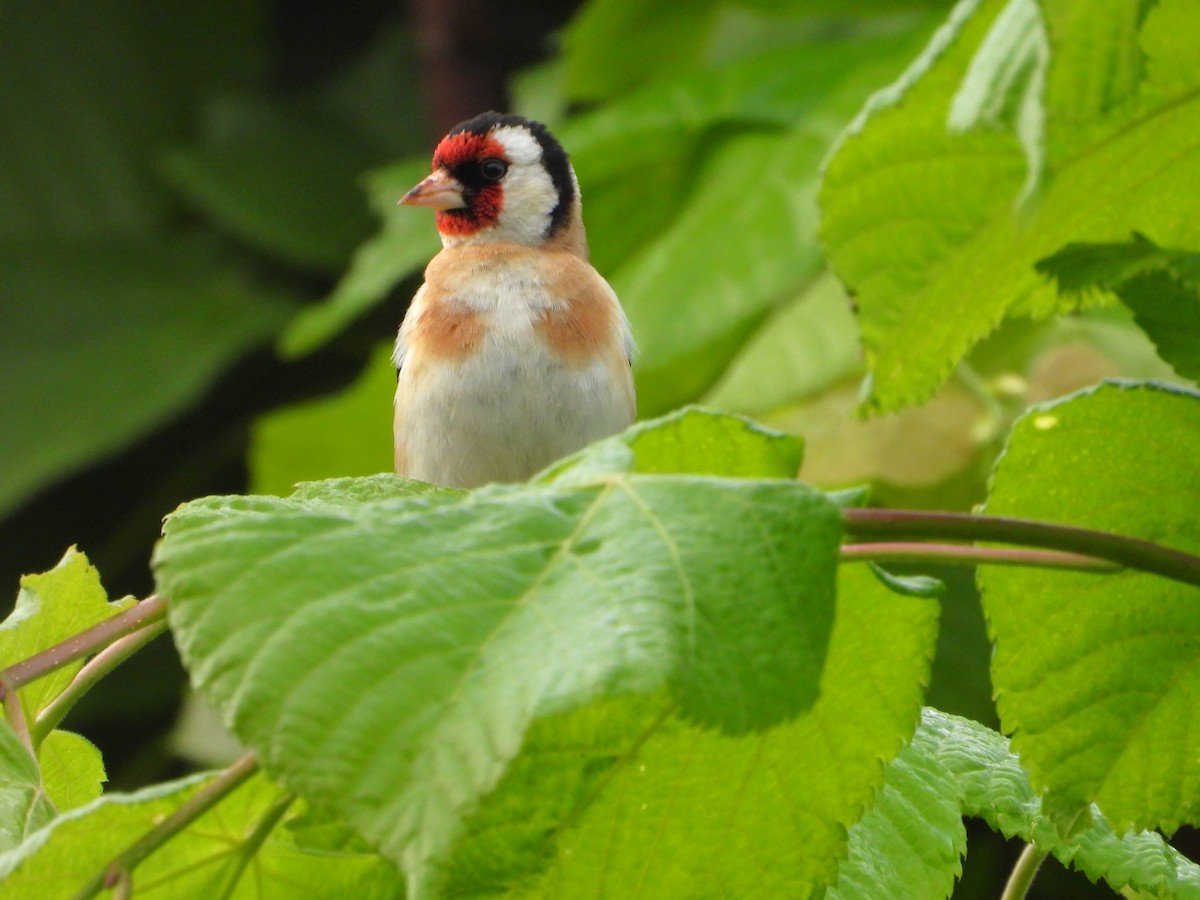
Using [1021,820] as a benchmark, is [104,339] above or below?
below

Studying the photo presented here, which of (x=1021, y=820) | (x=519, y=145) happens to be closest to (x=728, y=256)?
(x=519, y=145)

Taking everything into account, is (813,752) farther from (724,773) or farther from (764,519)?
(764,519)

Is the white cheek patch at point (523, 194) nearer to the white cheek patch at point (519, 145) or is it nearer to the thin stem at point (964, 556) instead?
the white cheek patch at point (519, 145)

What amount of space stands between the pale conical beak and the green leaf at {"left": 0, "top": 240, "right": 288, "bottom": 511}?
139cm

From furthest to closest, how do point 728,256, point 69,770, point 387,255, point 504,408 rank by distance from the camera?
point 387,255 < point 728,256 < point 504,408 < point 69,770

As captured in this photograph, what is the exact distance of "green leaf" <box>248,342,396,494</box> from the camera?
7.59ft

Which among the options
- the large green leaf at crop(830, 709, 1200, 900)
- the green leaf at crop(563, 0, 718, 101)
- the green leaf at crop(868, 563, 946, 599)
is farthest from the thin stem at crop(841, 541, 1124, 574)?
the green leaf at crop(563, 0, 718, 101)

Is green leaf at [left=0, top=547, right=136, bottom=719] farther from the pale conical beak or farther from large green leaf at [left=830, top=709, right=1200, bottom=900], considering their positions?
the pale conical beak

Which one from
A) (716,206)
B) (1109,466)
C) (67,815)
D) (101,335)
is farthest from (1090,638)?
(101,335)

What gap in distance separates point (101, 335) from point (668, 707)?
2.86 m

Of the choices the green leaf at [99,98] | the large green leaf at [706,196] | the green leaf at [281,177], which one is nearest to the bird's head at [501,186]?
the large green leaf at [706,196]

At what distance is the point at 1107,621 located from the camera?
67cm

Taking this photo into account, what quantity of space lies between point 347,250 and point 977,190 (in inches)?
97.4

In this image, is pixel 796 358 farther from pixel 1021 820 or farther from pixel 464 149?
pixel 1021 820
